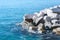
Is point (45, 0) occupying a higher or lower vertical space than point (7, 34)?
higher

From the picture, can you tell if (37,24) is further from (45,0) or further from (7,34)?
(45,0)

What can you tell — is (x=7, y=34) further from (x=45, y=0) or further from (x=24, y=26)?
(x=45, y=0)

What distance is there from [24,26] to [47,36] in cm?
494

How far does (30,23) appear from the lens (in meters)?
29.4

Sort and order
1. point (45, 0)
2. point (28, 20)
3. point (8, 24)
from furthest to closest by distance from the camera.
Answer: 1. point (45, 0)
2. point (8, 24)
3. point (28, 20)

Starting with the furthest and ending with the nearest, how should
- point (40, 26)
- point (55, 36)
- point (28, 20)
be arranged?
1. point (28, 20)
2. point (40, 26)
3. point (55, 36)

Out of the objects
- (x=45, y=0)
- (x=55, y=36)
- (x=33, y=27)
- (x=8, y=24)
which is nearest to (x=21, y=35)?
(x=33, y=27)

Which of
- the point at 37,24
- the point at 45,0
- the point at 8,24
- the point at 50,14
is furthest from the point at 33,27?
the point at 45,0

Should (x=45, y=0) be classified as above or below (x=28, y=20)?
above

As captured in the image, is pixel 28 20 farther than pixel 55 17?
Yes

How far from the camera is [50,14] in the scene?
2889 centimetres

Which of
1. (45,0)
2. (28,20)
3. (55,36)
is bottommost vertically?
(55,36)

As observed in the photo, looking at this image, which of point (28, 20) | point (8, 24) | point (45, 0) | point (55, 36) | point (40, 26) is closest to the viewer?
point (55, 36)

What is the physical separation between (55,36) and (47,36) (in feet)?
3.01
